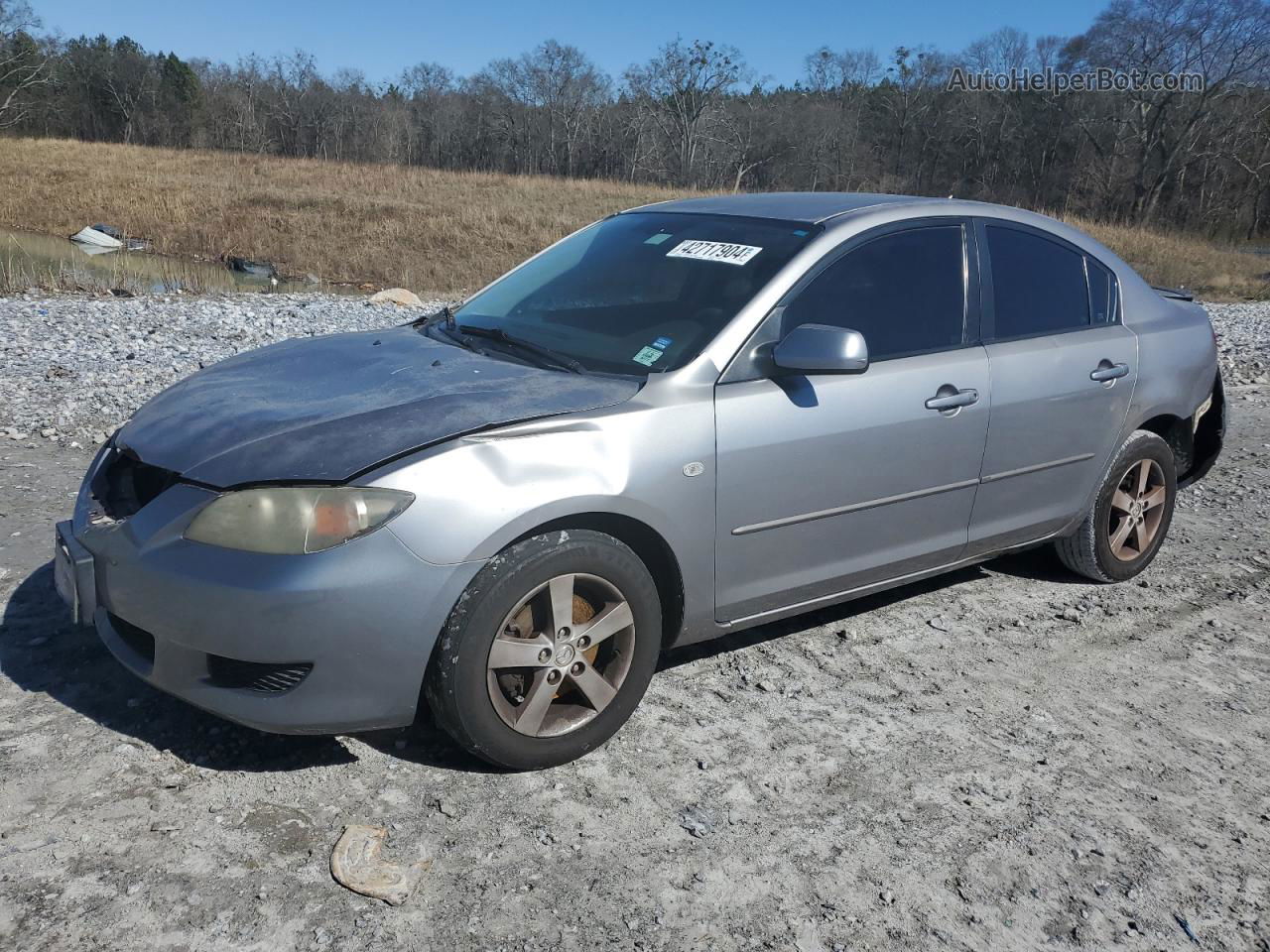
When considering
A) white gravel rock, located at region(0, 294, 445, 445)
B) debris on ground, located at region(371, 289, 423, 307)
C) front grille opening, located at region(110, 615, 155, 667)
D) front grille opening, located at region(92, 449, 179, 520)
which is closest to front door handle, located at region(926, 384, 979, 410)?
front grille opening, located at region(92, 449, 179, 520)

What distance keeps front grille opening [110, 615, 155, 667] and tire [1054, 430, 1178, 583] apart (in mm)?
3867

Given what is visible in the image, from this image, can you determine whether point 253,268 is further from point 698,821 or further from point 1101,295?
point 698,821

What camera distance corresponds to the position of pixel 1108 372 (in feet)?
15.0

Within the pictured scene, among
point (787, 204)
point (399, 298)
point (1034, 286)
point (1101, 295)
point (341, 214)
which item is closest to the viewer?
point (787, 204)

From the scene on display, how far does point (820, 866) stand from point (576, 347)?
1.91 m

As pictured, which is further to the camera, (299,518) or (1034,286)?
(1034,286)

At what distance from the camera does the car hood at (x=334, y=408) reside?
2904 millimetres

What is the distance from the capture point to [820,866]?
9.18 feet

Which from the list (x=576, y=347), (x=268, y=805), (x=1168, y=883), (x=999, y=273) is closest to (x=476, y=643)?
(x=268, y=805)

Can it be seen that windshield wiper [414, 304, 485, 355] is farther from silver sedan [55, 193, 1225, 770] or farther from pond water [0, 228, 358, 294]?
pond water [0, 228, 358, 294]

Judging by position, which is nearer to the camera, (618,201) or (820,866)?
(820,866)

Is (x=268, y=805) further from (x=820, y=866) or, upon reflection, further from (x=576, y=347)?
(x=576, y=347)

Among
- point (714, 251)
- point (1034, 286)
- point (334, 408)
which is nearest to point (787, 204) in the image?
point (714, 251)

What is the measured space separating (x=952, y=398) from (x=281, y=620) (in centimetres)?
254
